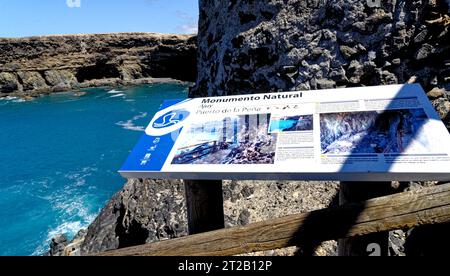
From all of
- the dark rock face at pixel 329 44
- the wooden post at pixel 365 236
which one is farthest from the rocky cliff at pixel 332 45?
the wooden post at pixel 365 236

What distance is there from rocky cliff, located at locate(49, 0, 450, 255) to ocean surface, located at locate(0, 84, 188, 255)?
544cm

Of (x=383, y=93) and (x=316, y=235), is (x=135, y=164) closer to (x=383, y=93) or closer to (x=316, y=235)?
(x=316, y=235)

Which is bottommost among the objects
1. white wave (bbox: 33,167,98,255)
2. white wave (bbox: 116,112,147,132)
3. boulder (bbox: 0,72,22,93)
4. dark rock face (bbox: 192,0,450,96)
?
white wave (bbox: 33,167,98,255)

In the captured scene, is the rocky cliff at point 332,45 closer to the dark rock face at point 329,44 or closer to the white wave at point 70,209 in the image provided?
the dark rock face at point 329,44

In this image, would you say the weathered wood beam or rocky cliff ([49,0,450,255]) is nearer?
the weathered wood beam

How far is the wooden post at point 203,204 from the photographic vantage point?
6.04ft

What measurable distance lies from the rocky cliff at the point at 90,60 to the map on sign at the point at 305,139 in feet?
128

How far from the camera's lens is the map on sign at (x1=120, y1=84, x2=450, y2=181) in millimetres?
1478

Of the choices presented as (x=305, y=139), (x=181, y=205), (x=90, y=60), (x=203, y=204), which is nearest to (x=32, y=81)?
(x=90, y=60)

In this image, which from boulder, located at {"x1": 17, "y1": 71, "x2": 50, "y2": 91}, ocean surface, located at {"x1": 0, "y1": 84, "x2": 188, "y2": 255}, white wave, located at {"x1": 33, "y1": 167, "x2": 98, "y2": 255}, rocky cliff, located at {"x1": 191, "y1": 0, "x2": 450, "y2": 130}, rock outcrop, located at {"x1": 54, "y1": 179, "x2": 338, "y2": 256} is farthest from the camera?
boulder, located at {"x1": 17, "y1": 71, "x2": 50, "y2": 91}

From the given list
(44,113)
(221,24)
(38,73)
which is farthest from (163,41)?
(221,24)

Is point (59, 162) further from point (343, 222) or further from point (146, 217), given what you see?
point (343, 222)

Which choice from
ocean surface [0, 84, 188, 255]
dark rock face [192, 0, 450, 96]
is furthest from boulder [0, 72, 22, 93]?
dark rock face [192, 0, 450, 96]

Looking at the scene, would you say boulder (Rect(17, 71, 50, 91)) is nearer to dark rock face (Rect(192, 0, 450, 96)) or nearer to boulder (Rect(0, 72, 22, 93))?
boulder (Rect(0, 72, 22, 93))
